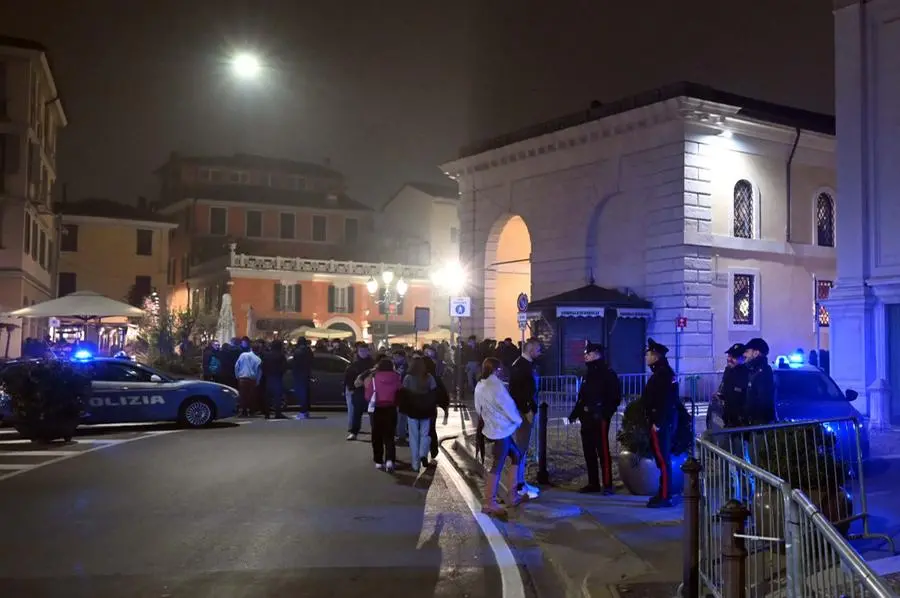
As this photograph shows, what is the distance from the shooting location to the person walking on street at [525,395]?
10.6 metres

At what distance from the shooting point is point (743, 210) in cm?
2914

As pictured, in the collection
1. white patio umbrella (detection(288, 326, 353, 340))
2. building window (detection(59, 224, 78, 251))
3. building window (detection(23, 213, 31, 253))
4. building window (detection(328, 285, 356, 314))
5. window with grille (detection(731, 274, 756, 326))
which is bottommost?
white patio umbrella (detection(288, 326, 353, 340))

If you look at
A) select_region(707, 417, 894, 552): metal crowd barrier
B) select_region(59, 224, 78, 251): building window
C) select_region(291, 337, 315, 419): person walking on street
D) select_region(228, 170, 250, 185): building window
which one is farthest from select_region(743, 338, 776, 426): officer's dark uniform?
select_region(228, 170, 250, 185): building window

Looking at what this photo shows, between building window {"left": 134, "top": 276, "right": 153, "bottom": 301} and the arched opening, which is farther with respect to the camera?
building window {"left": 134, "top": 276, "right": 153, "bottom": 301}

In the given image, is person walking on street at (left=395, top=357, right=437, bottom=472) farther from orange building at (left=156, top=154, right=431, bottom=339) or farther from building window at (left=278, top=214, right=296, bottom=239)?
building window at (left=278, top=214, right=296, bottom=239)

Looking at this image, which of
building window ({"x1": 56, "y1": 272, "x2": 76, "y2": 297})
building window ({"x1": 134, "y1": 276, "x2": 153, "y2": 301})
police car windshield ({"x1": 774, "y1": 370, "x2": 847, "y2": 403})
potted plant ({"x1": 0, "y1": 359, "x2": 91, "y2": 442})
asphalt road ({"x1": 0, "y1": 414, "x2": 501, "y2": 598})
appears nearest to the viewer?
asphalt road ({"x1": 0, "y1": 414, "x2": 501, "y2": 598})

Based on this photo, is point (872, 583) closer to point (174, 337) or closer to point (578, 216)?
point (578, 216)

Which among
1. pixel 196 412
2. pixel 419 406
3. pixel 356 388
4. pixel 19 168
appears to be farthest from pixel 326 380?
pixel 19 168

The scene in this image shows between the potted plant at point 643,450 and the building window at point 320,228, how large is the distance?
58.7 m

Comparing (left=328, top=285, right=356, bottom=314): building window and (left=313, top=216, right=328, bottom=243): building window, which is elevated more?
(left=313, top=216, right=328, bottom=243): building window

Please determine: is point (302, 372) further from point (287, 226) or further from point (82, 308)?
point (287, 226)

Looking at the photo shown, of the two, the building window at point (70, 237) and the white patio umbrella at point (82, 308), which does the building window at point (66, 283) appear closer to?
the building window at point (70, 237)

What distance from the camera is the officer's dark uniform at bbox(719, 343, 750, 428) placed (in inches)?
371

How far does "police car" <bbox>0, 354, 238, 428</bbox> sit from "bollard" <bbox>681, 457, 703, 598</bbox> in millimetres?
13121
